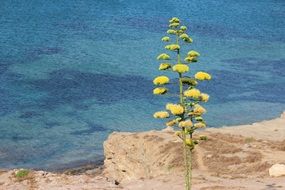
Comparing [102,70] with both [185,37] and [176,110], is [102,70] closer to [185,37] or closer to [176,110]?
[185,37]

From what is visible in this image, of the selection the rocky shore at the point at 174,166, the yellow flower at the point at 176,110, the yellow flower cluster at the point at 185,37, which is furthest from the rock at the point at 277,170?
the yellow flower cluster at the point at 185,37

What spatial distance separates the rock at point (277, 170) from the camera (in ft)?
132

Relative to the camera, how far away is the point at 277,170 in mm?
40281

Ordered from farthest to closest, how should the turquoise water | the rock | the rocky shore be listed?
the turquoise water < the rock < the rocky shore

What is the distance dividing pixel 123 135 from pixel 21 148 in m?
16.5

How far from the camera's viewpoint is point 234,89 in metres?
85.6

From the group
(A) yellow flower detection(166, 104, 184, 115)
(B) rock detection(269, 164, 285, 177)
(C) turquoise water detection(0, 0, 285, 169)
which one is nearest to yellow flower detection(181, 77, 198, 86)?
(A) yellow flower detection(166, 104, 184, 115)

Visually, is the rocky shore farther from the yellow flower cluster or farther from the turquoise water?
the yellow flower cluster

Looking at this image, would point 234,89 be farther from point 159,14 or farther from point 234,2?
point 234,2

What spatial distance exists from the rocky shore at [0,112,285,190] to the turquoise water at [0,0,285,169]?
12.4 m

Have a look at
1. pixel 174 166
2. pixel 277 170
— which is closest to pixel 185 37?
pixel 277 170

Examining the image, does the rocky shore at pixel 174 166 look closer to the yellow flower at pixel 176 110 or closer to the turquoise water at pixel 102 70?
the turquoise water at pixel 102 70

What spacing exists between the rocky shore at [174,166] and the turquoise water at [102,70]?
12.4 meters

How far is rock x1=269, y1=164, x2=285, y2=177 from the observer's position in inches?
1582
